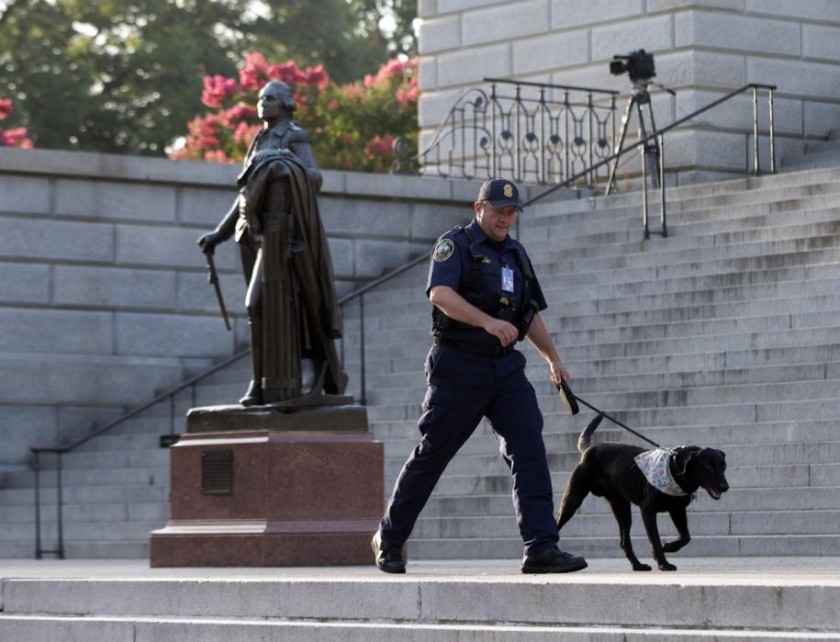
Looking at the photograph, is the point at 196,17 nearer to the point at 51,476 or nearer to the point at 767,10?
the point at 767,10

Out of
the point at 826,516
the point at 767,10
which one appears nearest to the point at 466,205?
the point at 767,10

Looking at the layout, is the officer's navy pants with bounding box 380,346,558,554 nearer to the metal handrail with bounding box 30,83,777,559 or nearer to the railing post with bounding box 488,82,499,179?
the metal handrail with bounding box 30,83,777,559

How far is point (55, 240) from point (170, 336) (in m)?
1.51

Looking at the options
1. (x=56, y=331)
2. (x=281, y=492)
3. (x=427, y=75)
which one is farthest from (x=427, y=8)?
(x=281, y=492)

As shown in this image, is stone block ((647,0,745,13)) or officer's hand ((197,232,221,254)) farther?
stone block ((647,0,745,13))

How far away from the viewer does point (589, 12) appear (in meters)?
26.5

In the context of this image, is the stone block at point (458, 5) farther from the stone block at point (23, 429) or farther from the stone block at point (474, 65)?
the stone block at point (23, 429)

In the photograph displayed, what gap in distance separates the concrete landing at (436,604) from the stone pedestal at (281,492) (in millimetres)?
533

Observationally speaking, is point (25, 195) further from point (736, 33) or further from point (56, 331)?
point (736, 33)

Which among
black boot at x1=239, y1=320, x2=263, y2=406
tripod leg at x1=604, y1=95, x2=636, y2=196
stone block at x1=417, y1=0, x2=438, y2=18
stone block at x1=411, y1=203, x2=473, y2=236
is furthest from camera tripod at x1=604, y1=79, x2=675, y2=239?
black boot at x1=239, y1=320, x2=263, y2=406

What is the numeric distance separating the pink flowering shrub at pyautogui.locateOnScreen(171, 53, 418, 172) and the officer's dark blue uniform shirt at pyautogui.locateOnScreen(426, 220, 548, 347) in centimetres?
2069

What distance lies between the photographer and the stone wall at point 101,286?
21625mm

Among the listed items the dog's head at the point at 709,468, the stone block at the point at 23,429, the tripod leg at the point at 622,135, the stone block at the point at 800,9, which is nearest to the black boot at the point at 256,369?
the dog's head at the point at 709,468

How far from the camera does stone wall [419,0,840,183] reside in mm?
25469
